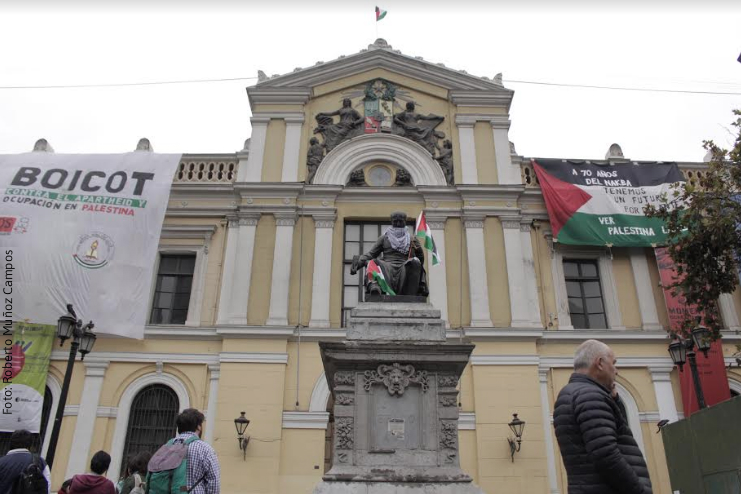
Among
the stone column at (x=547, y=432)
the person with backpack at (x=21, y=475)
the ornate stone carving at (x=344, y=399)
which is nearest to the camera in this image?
the person with backpack at (x=21, y=475)

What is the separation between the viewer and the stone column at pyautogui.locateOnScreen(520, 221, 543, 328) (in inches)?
613

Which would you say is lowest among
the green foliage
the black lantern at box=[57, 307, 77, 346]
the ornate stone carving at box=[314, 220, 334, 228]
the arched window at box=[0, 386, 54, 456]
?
the arched window at box=[0, 386, 54, 456]

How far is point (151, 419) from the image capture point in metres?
14.9

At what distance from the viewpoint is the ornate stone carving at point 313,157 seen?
17.3 m

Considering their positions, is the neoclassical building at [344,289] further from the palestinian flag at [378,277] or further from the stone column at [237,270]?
the palestinian flag at [378,277]

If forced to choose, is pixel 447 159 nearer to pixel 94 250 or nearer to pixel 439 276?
pixel 439 276

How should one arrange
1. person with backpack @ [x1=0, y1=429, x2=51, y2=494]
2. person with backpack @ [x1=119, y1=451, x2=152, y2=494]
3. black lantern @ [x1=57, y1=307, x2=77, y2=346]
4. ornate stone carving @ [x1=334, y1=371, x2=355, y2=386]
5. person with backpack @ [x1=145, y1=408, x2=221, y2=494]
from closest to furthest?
person with backpack @ [x1=145, y1=408, x2=221, y2=494] → person with backpack @ [x1=0, y1=429, x2=51, y2=494] → person with backpack @ [x1=119, y1=451, x2=152, y2=494] → ornate stone carving @ [x1=334, y1=371, x2=355, y2=386] → black lantern @ [x1=57, y1=307, x2=77, y2=346]

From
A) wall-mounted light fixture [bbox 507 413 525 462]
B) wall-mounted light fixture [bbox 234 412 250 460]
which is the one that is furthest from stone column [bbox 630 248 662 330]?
wall-mounted light fixture [bbox 234 412 250 460]

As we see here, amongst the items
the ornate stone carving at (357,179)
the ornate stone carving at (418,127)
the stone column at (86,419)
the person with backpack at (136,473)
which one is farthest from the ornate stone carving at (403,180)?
the person with backpack at (136,473)

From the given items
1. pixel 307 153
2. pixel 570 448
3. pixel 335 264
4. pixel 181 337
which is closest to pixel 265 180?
pixel 307 153

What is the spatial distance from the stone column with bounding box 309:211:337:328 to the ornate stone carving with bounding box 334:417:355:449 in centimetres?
802

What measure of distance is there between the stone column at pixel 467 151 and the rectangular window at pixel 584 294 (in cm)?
366

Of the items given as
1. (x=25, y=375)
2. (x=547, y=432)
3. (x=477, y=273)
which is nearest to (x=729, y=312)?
(x=547, y=432)

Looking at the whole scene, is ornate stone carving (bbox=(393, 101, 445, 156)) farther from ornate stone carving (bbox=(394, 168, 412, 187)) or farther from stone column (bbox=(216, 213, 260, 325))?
stone column (bbox=(216, 213, 260, 325))
